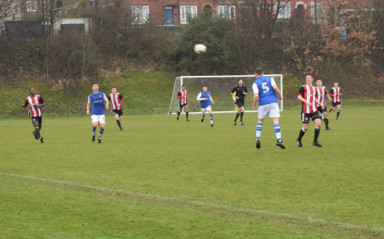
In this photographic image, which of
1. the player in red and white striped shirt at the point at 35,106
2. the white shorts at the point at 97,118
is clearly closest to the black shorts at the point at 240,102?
the white shorts at the point at 97,118

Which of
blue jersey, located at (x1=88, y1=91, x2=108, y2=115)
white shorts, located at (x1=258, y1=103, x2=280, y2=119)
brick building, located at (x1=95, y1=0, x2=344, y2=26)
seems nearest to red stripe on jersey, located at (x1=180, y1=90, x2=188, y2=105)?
blue jersey, located at (x1=88, y1=91, x2=108, y2=115)

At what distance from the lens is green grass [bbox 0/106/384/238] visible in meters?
6.05

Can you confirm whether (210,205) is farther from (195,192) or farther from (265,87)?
(265,87)

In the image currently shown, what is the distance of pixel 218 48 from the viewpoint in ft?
157

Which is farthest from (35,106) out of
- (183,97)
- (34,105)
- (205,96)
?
(183,97)

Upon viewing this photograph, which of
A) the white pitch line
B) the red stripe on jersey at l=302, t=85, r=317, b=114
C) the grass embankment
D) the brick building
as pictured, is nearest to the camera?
the white pitch line

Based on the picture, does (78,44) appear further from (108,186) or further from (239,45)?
(108,186)

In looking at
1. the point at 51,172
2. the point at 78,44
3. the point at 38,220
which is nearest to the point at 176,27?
the point at 78,44

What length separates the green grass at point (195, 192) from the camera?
19.9 ft

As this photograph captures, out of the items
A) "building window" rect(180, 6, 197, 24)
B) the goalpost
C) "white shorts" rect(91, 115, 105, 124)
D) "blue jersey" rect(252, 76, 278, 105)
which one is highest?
"building window" rect(180, 6, 197, 24)

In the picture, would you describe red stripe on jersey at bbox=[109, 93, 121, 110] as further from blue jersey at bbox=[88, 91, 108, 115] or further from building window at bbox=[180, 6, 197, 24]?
building window at bbox=[180, 6, 197, 24]

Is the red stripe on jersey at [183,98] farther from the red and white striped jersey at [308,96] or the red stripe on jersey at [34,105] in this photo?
the red and white striped jersey at [308,96]

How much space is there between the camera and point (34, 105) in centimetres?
1909

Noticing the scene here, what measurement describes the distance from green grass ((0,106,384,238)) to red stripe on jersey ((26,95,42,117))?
400 centimetres
